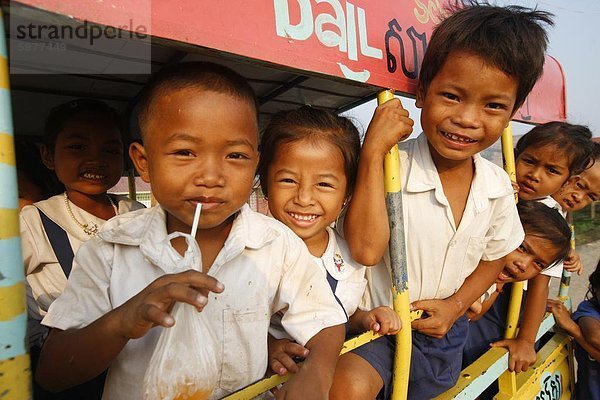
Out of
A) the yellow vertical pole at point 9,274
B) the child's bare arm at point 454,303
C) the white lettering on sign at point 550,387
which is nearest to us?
the yellow vertical pole at point 9,274

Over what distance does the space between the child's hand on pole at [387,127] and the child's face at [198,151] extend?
1.56 ft

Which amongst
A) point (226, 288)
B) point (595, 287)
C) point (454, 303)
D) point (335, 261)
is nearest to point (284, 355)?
point (226, 288)

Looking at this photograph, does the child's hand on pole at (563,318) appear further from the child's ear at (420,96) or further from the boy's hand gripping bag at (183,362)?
the boy's hand gripping bag at (183,362)

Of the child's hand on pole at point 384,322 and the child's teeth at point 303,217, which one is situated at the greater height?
the child's teeth at point 303,217

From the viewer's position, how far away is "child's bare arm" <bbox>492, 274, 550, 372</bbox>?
1948mm

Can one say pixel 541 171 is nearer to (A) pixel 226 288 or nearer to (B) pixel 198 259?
(A) pixel 226 288

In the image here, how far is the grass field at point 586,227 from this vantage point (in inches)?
454

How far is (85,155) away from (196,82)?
0.94 metres

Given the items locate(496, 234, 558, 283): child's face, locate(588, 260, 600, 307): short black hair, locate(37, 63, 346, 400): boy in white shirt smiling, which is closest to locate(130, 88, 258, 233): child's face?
locate(37, 63, 346, 400): boy in white shirt smiling

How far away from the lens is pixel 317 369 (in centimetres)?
104

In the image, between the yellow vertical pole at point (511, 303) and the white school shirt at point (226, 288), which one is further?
the yellow vertical pole at point (511, 303)

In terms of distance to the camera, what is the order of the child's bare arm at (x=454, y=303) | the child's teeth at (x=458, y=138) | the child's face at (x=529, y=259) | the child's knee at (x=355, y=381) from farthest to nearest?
the child's face at (x=529, y=259) < the child's bare arm at (x=454, y=303) < the child's teeth at (x=458, y=138) < the child's knee at (x=355, y=381)

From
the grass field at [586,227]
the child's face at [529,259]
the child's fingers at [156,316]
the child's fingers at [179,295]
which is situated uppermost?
the child's fingers at [179,295]

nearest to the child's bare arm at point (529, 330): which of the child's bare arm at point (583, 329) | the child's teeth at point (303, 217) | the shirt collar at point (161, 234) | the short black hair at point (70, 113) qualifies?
the child's bare arm at point (583, 329)
